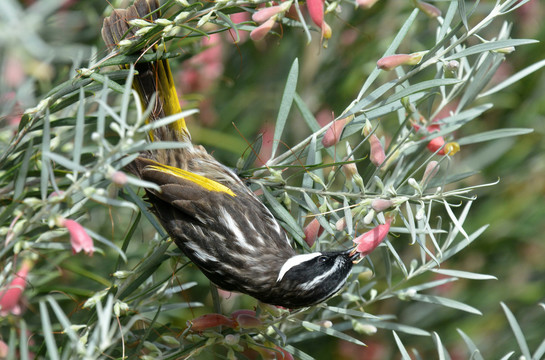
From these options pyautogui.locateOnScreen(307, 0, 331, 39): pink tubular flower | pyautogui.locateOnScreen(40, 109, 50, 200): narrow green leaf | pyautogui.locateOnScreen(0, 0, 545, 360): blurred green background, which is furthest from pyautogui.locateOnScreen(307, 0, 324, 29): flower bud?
pyautogui.locateOnScreen(0, 0, 545, 360): blurred green background

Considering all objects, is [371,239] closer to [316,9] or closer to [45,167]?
[316,9]

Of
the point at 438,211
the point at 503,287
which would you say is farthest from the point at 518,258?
the point at 438,211

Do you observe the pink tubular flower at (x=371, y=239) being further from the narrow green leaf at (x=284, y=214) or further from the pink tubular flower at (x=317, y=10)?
the pink tubular flower at (x=317, y=10)

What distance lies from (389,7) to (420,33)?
187 mm

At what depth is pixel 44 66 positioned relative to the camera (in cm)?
159

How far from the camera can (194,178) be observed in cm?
156

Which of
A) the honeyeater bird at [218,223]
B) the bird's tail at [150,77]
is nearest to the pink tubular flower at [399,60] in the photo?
the honeyeater bird at [218,223]

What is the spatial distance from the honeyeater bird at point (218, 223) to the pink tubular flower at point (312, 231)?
0.09ft

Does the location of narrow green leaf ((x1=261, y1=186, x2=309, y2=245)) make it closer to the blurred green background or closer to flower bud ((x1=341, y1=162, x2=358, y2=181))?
flower bud ((x1=341, y1=162, x2=358, y2=181))

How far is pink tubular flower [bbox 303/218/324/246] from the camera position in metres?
1.29

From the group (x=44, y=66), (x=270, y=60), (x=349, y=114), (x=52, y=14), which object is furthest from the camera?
(x=270, y=60)

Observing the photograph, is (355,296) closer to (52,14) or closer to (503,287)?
(52,14)

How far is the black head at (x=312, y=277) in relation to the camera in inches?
50.1

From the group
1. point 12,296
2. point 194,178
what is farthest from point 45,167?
point 194,178
